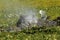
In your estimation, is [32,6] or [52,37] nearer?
[52,37]

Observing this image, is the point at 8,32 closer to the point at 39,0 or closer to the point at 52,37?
the point at 52,37

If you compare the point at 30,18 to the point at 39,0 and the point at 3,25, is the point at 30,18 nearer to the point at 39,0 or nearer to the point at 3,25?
the point at 3,25

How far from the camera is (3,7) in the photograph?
39.8ft

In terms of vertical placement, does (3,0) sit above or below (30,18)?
above

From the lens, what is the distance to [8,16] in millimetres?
10289

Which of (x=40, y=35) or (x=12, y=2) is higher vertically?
(x=12, y=2)

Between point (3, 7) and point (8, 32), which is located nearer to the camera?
point (8, 32)

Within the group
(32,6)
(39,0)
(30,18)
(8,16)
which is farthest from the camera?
(39,0)

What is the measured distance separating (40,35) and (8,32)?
48.0 inches

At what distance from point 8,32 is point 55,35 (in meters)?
1.74

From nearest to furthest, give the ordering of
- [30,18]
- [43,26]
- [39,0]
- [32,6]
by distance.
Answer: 1. [43,26]
2. [30,18]
3. [32,6]
4. [39,0]

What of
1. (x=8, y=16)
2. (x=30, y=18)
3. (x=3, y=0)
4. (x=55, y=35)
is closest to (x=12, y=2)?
(x=3, y=0)

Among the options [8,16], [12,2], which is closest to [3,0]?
[12,2]

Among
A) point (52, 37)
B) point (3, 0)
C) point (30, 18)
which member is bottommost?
point (52, 37)
